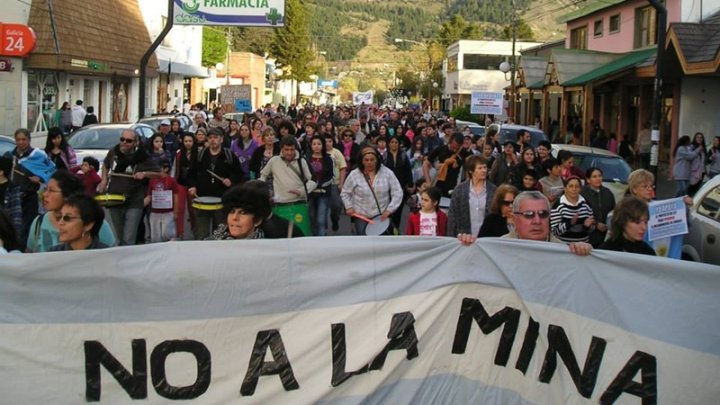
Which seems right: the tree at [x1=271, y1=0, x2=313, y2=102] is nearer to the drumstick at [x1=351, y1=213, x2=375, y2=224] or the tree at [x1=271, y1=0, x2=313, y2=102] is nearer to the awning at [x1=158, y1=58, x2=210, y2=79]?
the awning at [x1=158, y1=58, x2=210, y2=79]

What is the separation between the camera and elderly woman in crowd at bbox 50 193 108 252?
5.07 metres

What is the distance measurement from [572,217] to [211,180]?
4500 mm

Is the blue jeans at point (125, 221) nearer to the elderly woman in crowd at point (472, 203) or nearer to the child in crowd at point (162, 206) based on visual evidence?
the child in crowd at point (162, 206)

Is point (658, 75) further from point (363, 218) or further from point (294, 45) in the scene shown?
point (294, 45)

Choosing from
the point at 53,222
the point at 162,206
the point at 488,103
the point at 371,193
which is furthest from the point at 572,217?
the point at 488,103

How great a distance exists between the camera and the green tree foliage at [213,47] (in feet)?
208

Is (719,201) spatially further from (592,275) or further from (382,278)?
(382,278)

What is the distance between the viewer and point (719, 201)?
8.57 metres

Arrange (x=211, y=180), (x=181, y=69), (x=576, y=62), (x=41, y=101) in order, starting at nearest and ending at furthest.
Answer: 1. (x=211, y=180)
2. (x=41, y=101)
3. (x=576, y=62)
4. (x=181, y=69)

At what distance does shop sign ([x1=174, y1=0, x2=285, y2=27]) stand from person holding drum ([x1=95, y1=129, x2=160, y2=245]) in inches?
536

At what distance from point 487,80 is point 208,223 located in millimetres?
69896

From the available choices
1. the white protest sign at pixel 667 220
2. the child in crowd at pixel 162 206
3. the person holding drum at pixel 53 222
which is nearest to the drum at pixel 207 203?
the child in crowd at pixel 162 206

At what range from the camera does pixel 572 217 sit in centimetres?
825

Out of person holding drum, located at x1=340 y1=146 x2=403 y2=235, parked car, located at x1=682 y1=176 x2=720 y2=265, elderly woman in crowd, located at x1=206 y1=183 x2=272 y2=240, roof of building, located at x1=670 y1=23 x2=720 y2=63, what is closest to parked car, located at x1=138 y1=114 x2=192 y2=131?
person holding drum, located at x1=340 y1=146 x2=403 y2=235
